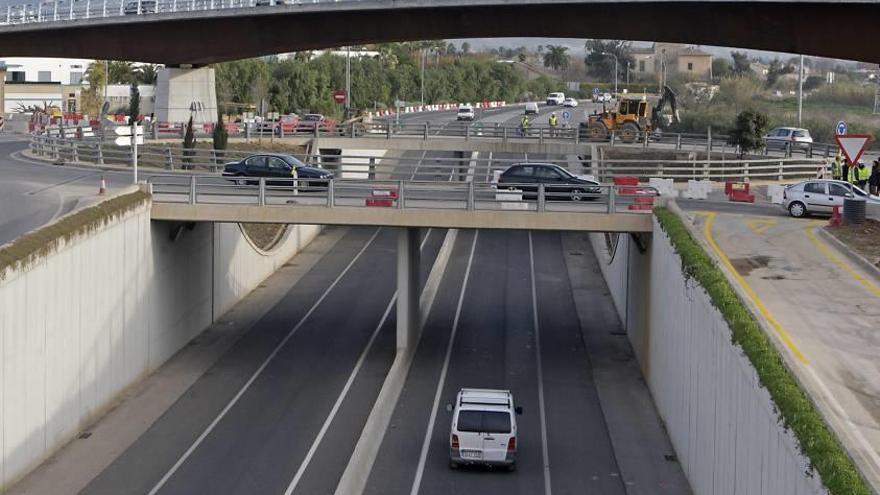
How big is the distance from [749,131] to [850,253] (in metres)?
33.3

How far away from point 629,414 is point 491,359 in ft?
24.1

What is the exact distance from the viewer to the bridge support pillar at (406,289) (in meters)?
42.7

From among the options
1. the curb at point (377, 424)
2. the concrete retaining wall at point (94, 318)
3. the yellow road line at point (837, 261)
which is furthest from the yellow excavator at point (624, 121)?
the yellow road line at point (837, 261)

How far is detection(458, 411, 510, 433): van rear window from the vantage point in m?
31.2

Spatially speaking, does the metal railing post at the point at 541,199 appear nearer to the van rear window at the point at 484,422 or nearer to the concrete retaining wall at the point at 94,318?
the van rear window at the point at 484,422

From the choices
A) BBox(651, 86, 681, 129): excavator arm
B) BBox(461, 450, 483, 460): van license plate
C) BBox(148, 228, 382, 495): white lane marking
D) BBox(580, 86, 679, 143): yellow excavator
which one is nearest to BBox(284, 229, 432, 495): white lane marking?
BBox(148, 228, 382, 495): white lane marking

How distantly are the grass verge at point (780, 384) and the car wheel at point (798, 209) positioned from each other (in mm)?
14918

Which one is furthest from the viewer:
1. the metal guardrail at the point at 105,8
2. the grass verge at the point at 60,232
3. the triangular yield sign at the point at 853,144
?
the metal guardrail at the point at 105,8

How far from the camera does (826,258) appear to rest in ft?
120

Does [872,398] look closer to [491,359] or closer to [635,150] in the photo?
[491,359]

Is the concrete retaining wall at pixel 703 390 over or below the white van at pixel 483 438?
over

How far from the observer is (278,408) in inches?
1467

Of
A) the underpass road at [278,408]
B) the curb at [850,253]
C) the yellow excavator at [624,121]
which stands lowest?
the underpass road at [278,408]

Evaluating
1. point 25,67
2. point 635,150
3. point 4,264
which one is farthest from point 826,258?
point 25,67
